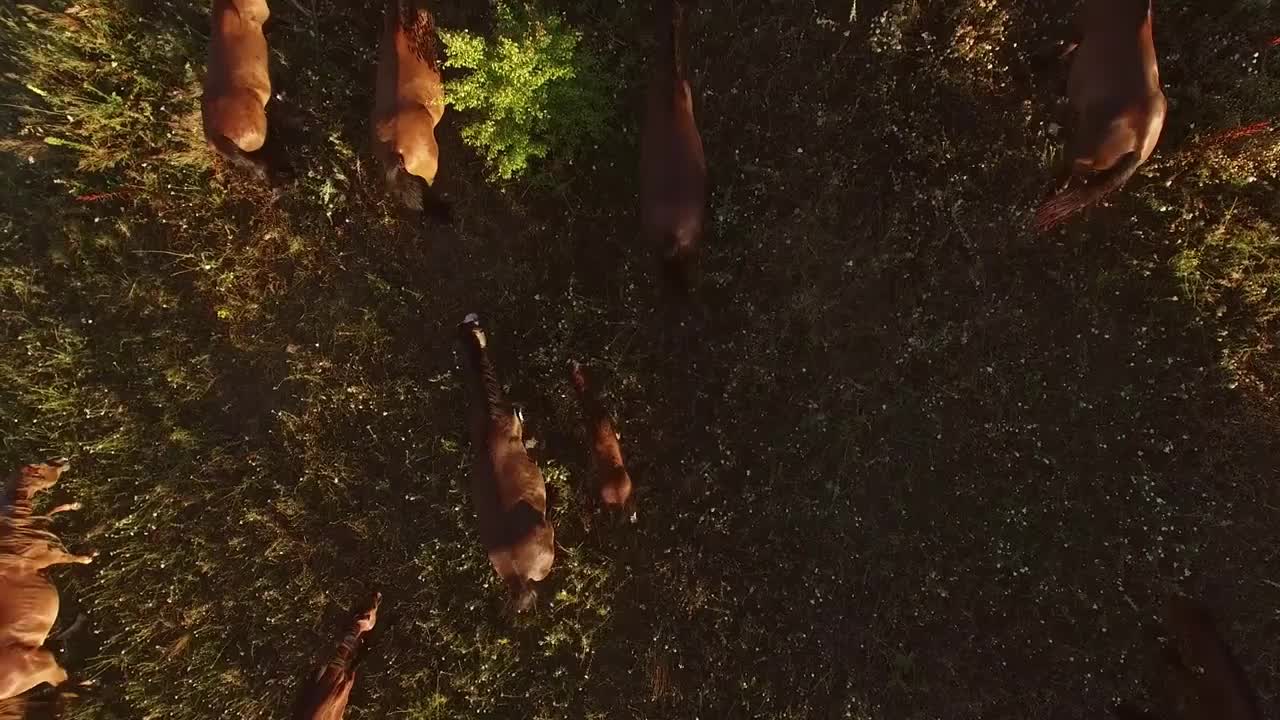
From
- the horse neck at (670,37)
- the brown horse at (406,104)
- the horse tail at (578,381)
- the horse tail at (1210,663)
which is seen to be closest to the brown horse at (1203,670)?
the horse tail at (1210,663)

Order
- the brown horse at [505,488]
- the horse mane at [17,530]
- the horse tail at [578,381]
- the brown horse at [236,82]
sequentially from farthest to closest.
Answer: the horse tail at [578,381], the horse mane at [17,530], the brown horse at [236,82], the brown horse at [505,488]

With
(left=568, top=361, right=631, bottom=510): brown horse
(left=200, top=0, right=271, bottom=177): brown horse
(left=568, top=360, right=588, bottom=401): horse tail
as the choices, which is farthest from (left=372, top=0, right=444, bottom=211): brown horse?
(left=568, top=361, right=631, bottom=510): brown horse

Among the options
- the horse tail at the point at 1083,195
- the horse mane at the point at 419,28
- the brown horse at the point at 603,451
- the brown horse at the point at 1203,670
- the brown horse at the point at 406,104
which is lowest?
the brown horse at the point at 1203,670

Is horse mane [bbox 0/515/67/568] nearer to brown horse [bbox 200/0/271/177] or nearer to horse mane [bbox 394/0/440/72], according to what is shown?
brown horse [bbox 200/0/271/177]

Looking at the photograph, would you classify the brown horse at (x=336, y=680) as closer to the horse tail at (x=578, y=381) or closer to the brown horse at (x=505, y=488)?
the brown horse at (x=505, y=488)

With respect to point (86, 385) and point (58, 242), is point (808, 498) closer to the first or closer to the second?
point (86, 385)

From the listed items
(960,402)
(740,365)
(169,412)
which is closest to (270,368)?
(169,412)

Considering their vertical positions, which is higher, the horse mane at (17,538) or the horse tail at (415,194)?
the horse tail at (415,194)
